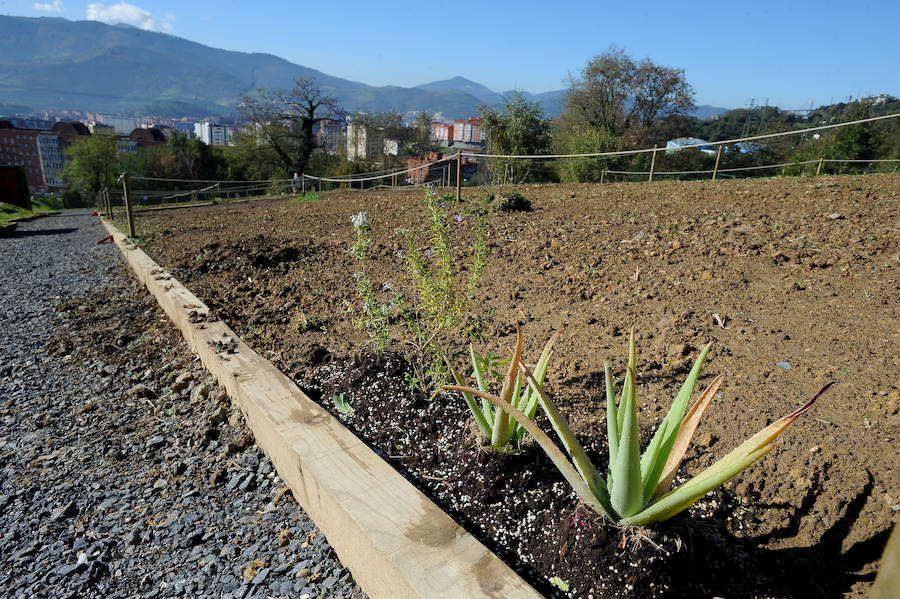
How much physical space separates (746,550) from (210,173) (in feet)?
170

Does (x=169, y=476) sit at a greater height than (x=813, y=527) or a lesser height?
lesser

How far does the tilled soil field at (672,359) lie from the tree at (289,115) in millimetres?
28078

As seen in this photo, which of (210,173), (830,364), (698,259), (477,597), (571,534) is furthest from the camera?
(210,173)

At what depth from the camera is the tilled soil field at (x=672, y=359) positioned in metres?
1.53

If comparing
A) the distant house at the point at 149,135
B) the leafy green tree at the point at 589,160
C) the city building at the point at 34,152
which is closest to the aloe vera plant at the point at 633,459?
the leafy green tree at the point at 589,160

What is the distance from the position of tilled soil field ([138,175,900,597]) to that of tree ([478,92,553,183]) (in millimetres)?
15416

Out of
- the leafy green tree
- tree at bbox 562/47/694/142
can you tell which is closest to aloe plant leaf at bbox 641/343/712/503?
the leafy green tree

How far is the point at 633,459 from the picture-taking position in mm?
1349

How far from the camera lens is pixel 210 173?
46250mm

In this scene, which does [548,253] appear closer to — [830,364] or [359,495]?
[830,364]

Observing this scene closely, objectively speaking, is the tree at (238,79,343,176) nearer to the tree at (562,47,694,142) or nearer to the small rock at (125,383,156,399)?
the tree at (562,47,694,142)

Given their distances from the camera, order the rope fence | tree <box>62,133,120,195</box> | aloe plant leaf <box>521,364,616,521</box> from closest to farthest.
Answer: aloe plant leaf <box>521,364,616,521</box>
the rope fence
tree <box>62,133,120,195</box>

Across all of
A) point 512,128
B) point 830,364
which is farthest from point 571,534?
point 512,128

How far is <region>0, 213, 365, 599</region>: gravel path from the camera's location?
169cm
